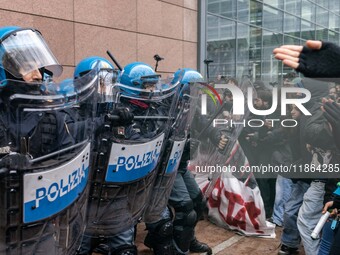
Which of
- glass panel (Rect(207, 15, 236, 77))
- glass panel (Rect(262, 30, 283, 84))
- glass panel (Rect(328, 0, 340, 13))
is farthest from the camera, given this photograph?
glass panel (Rect(328, 0, 340, 13))

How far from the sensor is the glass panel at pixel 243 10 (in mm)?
10594

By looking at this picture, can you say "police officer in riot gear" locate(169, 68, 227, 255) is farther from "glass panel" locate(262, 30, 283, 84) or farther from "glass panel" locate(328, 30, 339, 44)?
"glass panel" locate(328, 30, 339, 44)

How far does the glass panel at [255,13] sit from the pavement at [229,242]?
7.24 meters

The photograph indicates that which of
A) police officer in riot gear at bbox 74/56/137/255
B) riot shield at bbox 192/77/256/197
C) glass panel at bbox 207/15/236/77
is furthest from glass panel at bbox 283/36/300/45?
police officer in riot gear at bbox 74/56/137/255

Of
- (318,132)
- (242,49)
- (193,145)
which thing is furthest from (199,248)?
(242,49)

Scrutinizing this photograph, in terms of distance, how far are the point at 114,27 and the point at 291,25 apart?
8.13 m

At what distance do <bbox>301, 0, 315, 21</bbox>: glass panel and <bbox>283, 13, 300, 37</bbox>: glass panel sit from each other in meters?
0.55

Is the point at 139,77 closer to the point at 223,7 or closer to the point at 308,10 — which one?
the point at 223,7

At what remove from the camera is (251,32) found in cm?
1117

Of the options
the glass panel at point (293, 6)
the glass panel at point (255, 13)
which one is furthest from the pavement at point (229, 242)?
the glass panel at point (293, 6)

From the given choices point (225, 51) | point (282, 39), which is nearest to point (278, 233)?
point (225, 51)

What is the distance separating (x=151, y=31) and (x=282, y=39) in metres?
6.33

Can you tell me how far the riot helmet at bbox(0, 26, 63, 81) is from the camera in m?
2.19

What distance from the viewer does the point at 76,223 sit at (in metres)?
2.03
